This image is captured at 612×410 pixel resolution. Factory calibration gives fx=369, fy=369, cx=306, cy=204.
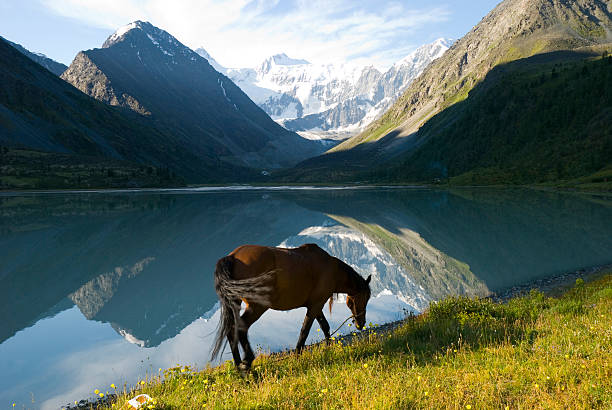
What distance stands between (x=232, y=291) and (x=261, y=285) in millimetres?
674

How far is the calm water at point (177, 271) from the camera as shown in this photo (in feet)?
49.2

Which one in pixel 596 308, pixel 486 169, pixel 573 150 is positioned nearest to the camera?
pixel 596 308

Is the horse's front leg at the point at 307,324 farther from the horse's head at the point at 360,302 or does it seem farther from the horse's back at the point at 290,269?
the horse's head at the point at 360,302

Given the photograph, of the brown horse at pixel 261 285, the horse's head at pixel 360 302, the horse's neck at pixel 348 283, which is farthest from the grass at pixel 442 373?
the horse's neck at pixel 348 283

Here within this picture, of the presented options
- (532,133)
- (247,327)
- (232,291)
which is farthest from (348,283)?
(532,133)

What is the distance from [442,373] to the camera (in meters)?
7.79

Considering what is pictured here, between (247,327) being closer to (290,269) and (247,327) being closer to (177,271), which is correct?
(290,269)

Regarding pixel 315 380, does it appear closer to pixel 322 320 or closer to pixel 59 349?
pixel 322 320

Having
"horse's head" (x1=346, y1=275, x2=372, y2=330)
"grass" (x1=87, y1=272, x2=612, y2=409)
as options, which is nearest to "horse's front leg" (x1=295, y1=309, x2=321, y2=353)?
"grass" (x1=87, y1=272, x2=612, y2=409)

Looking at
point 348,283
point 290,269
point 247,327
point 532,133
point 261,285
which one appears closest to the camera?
point 261,285

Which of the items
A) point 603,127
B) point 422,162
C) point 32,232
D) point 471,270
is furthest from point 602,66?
point 32,232

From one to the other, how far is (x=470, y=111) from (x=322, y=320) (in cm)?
20978

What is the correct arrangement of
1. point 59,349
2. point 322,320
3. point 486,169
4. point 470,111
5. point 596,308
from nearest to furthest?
point 322,320 → point 596,308 → point 59,349 → point 486,169 → point 470,111

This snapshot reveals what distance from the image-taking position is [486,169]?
5807 inches
